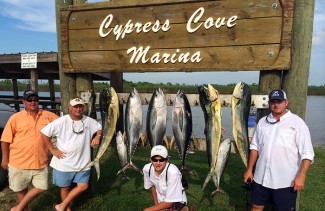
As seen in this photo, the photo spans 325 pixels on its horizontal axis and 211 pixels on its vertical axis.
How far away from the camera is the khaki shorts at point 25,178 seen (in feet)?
12.9

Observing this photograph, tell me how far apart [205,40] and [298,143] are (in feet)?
5.34

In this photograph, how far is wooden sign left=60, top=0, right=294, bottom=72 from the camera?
3545 mm

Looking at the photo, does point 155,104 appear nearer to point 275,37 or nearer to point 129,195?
point 275,37

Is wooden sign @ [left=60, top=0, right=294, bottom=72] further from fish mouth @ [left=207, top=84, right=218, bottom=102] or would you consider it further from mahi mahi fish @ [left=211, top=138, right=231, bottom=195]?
mahi mahi fish @ [left=211, top=138, right=231, bottom=195]

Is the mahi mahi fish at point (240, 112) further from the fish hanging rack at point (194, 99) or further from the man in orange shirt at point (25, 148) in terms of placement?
the man in orange shirt at point (25, 148)

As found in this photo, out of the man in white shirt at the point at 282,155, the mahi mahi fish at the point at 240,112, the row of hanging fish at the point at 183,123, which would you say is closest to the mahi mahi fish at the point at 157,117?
the row of hanging fish at the point at 183,123

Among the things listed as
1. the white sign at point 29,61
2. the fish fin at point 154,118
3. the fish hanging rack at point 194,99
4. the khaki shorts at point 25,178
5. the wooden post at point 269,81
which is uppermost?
the white sign at point 29,61

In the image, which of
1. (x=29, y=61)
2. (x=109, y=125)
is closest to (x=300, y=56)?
(x=109, y=125)

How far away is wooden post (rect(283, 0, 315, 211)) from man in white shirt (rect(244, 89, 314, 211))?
1.59 feet

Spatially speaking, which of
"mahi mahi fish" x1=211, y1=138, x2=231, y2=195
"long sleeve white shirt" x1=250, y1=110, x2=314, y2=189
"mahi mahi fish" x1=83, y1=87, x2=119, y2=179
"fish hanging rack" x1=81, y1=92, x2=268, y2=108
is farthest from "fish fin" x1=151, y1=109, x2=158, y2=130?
"long sleeve white shirt" x1=250, y1=110, x2=314, y2=189

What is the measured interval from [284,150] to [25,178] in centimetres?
318

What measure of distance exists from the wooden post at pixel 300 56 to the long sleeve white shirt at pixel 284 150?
1.67ft

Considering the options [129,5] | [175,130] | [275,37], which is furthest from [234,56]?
[129,5]

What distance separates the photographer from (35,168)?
3963 mm
